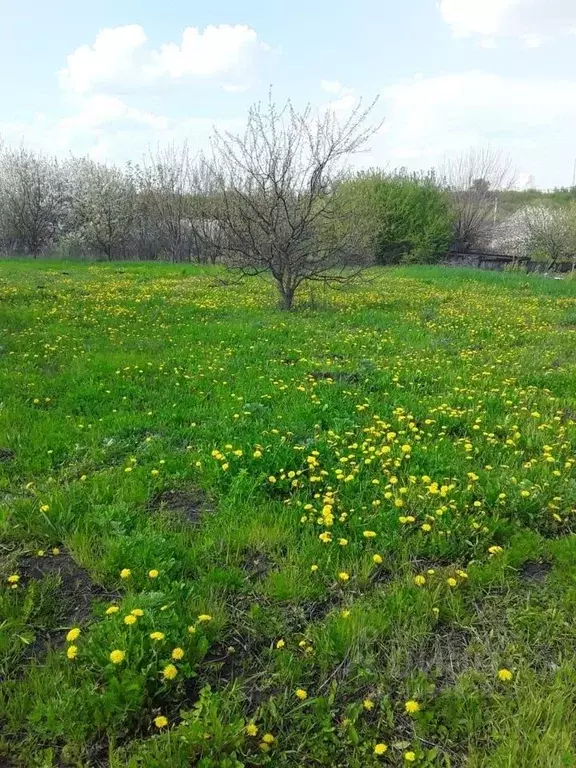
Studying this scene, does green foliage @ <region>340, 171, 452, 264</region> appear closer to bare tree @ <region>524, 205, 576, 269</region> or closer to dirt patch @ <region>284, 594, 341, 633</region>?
bare tree @ <region>524, 205, 576, 269</region>

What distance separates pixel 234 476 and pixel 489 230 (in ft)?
146

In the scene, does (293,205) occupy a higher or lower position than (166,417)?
higher

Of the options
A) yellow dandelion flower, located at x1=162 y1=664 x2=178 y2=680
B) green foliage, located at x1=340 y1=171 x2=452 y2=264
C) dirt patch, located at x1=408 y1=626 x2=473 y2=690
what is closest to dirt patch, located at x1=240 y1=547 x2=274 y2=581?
yellow dandelion flower, located at x1=162 y1=664 x2=178 y2=680

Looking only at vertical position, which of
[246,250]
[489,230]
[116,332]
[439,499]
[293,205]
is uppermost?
[489,230]

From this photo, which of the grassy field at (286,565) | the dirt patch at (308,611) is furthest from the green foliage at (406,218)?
the dirt patch at (308,611)

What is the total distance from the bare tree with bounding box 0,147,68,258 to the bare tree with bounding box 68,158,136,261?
1.46 m

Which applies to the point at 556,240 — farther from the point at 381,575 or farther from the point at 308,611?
the point at 308,611

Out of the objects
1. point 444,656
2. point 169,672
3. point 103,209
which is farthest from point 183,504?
point 103,209

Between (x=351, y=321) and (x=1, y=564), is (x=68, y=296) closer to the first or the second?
(x=351, y=321)

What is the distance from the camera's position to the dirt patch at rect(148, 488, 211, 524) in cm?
428

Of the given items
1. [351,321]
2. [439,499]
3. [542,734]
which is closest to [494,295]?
[351,321]

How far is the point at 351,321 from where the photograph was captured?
39.6ft

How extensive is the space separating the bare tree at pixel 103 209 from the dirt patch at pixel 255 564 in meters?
35.2

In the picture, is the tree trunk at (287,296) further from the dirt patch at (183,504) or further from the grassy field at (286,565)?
the dirt patch at (183,504)
